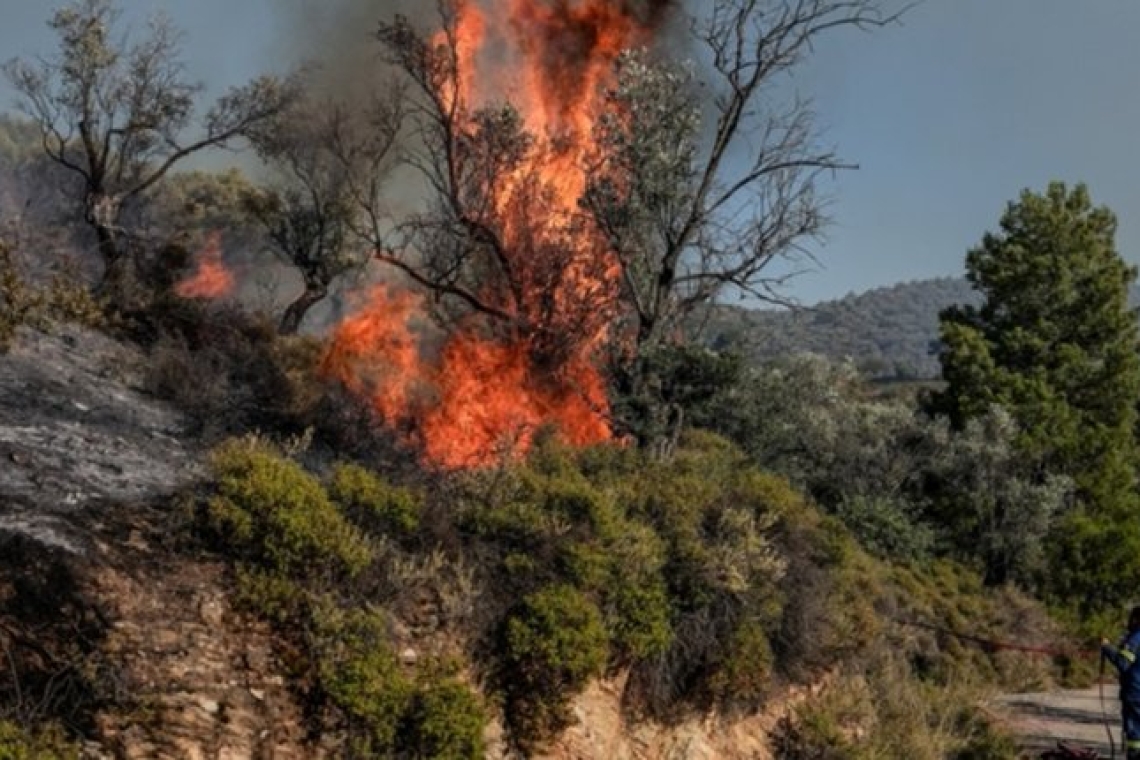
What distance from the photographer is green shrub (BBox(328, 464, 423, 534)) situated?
29.8 ft

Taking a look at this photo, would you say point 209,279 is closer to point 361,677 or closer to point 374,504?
point 374,504

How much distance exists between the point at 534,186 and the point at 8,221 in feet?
36.6

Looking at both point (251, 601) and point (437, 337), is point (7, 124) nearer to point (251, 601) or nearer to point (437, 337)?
point (437, 337)

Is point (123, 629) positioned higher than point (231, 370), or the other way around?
point (231, 370)

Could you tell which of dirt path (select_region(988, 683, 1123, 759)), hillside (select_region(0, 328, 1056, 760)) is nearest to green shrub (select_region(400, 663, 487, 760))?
hillside (select_region(0, 328, 1056, 760))

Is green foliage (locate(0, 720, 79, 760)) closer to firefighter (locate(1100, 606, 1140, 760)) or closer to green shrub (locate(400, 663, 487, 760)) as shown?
green shrub (locate(400, 663, 487, 760))

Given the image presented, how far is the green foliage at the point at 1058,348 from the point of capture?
30219 millimetres

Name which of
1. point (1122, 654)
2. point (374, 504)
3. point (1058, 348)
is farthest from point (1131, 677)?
point (1058, 348)

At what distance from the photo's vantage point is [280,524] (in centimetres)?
798

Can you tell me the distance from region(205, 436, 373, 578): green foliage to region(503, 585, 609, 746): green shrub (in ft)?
5.26

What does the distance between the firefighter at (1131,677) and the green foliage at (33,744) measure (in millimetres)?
10706

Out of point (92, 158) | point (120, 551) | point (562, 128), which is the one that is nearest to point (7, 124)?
point (92, 158)

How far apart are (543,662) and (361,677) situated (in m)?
1.91

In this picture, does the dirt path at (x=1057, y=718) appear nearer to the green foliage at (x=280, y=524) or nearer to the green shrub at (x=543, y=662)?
the green shrub at (x=543, y=662)
